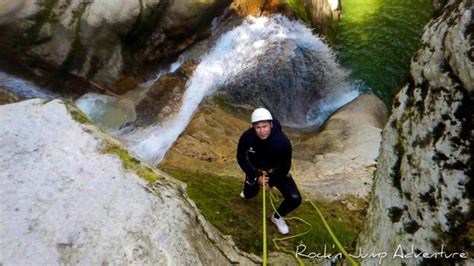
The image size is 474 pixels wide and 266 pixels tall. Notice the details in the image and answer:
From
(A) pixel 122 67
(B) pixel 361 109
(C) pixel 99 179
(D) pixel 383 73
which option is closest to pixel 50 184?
(C) pixel 99 179

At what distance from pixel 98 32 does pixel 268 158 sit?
7.99m

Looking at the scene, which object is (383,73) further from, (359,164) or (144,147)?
(144,147)

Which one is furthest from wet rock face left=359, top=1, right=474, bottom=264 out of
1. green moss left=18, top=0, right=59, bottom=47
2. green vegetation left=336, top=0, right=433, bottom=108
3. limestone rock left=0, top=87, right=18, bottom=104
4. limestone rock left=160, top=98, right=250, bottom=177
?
green vegetation left=336, top=0, right=433, bottom=108

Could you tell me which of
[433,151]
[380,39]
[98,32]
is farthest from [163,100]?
[433,151]

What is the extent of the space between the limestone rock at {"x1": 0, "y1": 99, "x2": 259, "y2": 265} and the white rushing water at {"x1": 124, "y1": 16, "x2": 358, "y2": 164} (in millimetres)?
5280

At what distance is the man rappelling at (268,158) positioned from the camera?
4977mm

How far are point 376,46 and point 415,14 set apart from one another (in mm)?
2447

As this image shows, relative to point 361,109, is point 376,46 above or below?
above

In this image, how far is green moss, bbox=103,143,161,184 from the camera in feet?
12.3

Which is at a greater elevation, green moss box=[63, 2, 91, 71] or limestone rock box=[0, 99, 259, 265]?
green moss box=[63, 2, 91, 71]

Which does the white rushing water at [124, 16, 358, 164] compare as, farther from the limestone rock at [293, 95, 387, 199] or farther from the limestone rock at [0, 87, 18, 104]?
the limestone rock at [0, 87, 18, 104]

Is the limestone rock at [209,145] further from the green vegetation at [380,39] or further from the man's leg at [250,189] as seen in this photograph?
the green vegetation at [380,39]

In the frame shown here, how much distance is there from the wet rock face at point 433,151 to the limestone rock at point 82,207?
159 centimetres

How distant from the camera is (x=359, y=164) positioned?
8297mm
